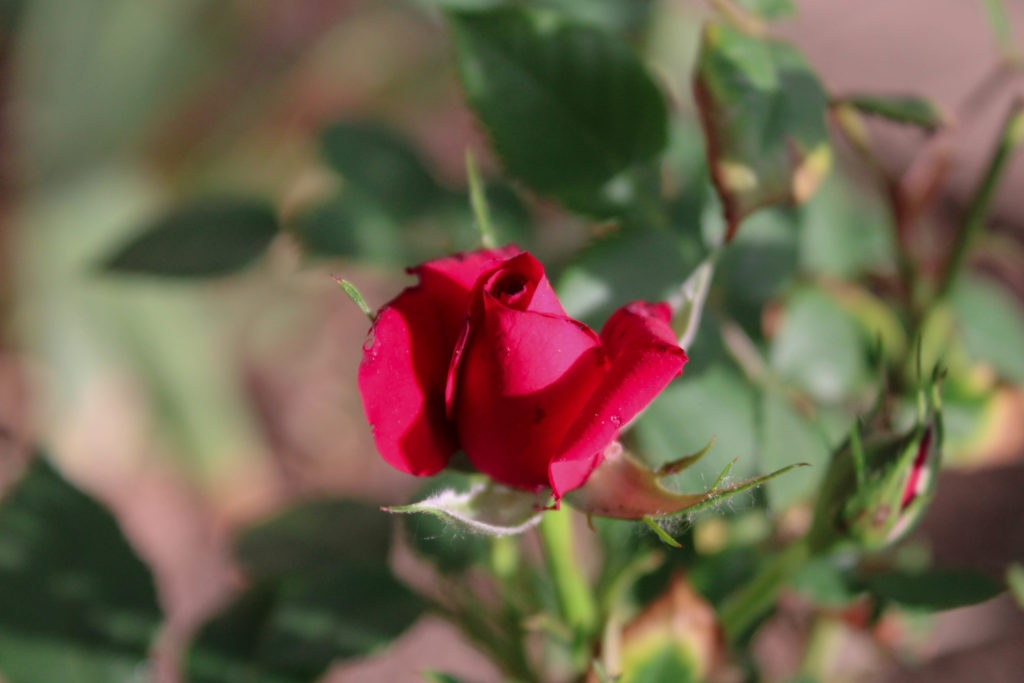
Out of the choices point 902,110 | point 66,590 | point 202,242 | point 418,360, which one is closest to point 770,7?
point 902,110

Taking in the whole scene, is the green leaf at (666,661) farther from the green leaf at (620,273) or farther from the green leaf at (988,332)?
the green leaf at (988,332)

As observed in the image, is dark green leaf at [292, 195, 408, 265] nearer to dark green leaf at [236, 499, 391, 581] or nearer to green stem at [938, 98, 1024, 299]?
dark green leaf at [236, 499, 391, 581]

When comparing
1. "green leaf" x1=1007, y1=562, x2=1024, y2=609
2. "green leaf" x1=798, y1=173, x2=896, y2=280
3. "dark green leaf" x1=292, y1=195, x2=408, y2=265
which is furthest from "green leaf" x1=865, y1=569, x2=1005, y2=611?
"dark green leaf" x1=292, y1=195, x2=408, y2=265

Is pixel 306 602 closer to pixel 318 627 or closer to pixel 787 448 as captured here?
pixel 318 627

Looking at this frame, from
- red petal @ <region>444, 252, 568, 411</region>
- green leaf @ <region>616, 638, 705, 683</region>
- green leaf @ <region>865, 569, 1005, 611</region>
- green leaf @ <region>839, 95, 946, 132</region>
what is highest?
red petal @ <region>444, 252, 568, 411</region>

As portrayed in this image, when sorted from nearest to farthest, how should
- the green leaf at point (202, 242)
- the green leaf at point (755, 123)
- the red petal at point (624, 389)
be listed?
the red petal at point (624, 389)
the green leaf at point (755, 123)
the green leaf at point (202, 242)

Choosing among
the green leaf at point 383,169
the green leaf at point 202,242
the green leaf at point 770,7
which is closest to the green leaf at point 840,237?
the green leaf at point 770,7

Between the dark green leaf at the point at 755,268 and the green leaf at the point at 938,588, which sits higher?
the dark green leaf at the point at 755,268
